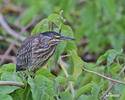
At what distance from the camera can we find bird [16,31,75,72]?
3902mm

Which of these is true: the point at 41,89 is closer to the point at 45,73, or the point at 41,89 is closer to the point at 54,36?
the point at 45,73

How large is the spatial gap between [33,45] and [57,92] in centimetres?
99

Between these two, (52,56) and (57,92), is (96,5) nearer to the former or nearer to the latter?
(52,56)

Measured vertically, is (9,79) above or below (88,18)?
below

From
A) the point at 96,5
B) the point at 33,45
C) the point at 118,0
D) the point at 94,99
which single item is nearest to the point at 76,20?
the point at 118,0

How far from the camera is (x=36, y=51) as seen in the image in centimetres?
404

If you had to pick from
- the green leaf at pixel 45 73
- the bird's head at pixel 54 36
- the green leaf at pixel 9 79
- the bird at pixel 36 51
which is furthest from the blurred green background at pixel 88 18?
the green leaf at pixel 9 79

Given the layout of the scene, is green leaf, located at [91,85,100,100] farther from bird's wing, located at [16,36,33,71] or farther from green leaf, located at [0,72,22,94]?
bird's wing, located at [16,36,33,71]

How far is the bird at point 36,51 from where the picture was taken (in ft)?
12.8

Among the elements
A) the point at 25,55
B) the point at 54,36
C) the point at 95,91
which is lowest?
the point at 95,91

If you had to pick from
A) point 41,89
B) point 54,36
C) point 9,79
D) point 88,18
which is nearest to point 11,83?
point 9,79

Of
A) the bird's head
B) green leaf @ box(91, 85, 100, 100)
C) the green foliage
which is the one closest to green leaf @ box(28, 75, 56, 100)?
the green foliage

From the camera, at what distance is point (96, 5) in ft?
19.3

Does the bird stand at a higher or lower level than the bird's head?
lower
